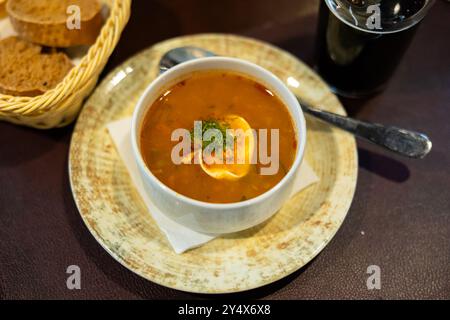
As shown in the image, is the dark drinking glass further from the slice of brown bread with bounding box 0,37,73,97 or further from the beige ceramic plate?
the slice of brown bread with bounding box 0,37,73,97

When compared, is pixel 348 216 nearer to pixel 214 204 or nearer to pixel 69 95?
pixel 214 204

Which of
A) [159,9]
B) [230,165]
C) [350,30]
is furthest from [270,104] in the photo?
[159,9]

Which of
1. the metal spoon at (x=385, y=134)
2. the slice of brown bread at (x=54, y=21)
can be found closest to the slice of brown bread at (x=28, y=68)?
the slice of brown bread at (x=54, y=21)

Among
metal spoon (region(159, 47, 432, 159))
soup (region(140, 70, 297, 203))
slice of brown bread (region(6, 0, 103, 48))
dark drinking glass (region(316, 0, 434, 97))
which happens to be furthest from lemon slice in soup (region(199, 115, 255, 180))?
slice of brown bread (region(6, 0, 103, 48))

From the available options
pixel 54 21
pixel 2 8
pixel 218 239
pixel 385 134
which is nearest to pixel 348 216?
pixel 385 134

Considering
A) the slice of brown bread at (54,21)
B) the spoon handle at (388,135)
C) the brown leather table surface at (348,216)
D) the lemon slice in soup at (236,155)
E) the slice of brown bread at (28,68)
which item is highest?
the slice of brown bread at (54,21)

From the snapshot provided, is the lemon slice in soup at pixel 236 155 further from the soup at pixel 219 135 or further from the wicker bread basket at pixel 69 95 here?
the wicker bread basket at pixel 69 95
